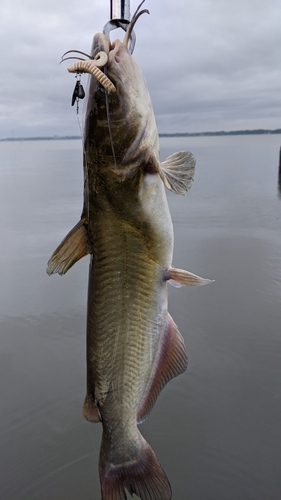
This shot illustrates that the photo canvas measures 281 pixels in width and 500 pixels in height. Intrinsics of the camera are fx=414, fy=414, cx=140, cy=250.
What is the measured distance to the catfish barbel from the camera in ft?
6.07

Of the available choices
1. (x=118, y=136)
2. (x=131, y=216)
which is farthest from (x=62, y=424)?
(x=118, y=136)

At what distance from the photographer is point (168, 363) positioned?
85.3 inches

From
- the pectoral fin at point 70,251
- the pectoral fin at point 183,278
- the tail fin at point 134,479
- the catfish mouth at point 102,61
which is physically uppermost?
the catfish mouth at point 102,61

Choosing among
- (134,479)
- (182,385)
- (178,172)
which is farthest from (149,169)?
(182,385)

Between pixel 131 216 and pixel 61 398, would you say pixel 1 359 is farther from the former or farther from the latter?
pixel 131 216

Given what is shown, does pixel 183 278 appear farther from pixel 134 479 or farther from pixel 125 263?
pixel 134 479

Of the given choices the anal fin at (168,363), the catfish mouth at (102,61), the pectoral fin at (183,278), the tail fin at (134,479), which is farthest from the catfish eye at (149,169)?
the tail fin at (134,479)

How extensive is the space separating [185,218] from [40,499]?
24.4ft

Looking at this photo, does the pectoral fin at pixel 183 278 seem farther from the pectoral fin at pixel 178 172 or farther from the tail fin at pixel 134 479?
the tail fin at pixel 134 479

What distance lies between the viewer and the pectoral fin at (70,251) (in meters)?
1.97

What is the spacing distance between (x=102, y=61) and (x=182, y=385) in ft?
8.91

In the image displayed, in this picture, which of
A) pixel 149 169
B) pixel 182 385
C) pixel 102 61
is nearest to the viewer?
pixel 102 61

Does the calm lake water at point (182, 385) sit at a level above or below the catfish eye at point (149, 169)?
below

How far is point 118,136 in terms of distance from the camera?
1.85 meters
